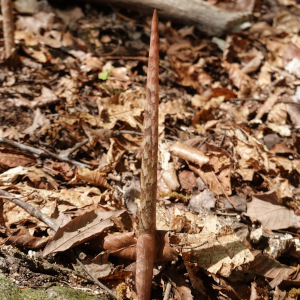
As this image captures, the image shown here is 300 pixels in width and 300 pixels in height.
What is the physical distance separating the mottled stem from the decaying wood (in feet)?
13.0

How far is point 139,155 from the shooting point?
3176 mm

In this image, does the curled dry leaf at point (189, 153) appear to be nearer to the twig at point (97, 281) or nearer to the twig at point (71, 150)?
the twig at point (71, 150)

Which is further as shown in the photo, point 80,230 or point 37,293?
point 80,230

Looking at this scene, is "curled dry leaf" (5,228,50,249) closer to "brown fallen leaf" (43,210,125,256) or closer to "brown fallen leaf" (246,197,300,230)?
"brown fallen leaf" (43,210,125,256)

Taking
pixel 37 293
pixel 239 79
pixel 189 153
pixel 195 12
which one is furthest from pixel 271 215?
pixel 195 12

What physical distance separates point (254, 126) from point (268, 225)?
1.54m

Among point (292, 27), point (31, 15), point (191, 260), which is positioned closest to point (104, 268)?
point (191, 260)

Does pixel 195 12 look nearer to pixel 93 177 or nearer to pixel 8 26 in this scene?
pixel 8 26

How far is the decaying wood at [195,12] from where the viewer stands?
17.0 ft

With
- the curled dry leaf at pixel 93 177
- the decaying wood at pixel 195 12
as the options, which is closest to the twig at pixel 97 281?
the curled dry leaf at pixel 93 177

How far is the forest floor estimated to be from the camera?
7.15 ft

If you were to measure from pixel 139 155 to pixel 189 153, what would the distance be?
0.47 m

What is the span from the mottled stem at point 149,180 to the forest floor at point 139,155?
0.12 m

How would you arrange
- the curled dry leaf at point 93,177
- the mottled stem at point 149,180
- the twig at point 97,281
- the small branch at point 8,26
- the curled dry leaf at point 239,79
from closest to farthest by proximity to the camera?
the mottled stem at point 149,180
the twig at point 97,281
the curled dry leaf at point 93,177
the small branch at point 8,26
the curled dry leaf at point 239,79
